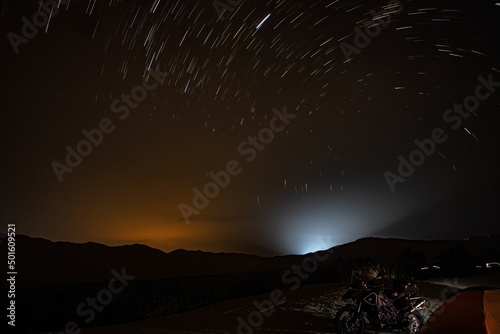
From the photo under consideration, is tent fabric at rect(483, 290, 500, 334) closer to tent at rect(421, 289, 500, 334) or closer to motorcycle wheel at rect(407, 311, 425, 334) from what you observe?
tent at rect(421, 289, 500, 334)

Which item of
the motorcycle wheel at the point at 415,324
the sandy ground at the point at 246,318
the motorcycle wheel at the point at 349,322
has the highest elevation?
the sandy ground at the point at 246,318

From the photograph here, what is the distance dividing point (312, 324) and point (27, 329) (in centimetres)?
642

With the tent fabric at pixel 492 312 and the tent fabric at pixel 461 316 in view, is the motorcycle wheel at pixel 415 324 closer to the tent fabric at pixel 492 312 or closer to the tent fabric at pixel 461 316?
the tent fabric at pixel 461 316

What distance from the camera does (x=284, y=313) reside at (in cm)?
1120

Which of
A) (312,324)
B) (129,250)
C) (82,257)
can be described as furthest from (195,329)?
(129,250)

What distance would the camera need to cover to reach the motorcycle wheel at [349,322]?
8266 millimetres

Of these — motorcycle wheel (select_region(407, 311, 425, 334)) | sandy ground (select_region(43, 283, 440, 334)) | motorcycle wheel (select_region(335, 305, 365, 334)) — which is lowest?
motorcycle wheel (select_region(407, 311, 425, 334))

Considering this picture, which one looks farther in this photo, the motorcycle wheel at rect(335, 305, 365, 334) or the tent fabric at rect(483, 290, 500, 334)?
the motorcycle wheel at rect(335, 305, 365, 334)

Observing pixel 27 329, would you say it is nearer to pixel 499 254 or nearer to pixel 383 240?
pixel 499 254

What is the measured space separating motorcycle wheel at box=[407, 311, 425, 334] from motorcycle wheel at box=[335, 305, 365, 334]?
0.99m

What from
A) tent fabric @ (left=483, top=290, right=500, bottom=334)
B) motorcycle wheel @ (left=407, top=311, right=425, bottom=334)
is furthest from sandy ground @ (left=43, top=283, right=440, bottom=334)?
tent fabric @ (left=483, top=290, right=500, bottom=334)

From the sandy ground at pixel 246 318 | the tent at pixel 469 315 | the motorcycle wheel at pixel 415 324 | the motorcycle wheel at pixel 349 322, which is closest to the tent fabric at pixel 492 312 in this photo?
the tent at pixel 469 315

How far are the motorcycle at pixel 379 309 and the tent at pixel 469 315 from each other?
47.8 inches

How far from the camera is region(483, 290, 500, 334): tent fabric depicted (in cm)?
650
